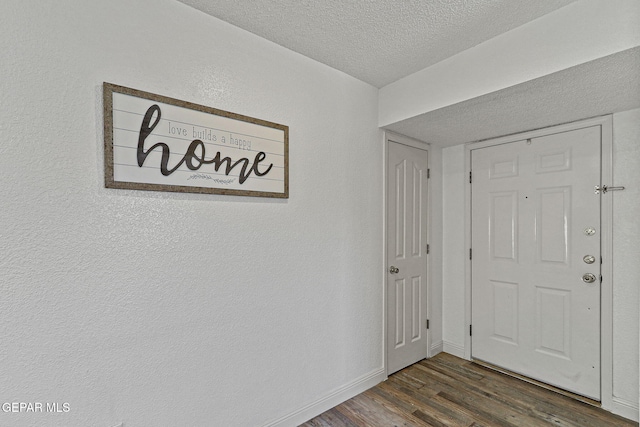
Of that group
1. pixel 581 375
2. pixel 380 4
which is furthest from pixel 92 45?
pixel 581 375

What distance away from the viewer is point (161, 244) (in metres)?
1.51

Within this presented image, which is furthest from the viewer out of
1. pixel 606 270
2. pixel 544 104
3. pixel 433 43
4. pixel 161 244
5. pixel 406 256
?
pixel 406 256

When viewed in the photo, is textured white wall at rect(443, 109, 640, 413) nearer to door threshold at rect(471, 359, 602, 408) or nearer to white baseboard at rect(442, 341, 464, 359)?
door threshold at rect(471, 359, 602, 408)

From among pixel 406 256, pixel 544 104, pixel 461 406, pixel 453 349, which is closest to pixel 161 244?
pixel 406 256

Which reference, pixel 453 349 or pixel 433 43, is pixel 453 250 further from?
pixel 433 43

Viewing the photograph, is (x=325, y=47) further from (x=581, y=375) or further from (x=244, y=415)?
(x=581, y=375)

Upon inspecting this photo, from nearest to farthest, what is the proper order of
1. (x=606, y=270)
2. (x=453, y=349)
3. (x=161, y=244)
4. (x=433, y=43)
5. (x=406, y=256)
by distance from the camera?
1. (x=161, y=244)
2. (x=433, y=43)
3. (x=606, y=270)
4. (x=406, y=256)
5. (x=453, y=349)

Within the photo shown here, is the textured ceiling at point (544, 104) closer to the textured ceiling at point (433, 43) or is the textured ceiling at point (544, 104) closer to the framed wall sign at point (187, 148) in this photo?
the textured ceiling at point (433, 43)

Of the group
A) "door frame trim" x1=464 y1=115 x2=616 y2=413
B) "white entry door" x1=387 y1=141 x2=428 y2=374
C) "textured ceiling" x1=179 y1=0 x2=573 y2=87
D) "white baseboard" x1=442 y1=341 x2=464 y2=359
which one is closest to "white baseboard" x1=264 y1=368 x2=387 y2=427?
"white entry door" x1=387 y1=141 x2=428 y2=374

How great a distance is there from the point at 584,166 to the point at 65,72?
129 inches

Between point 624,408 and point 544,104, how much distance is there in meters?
2.15

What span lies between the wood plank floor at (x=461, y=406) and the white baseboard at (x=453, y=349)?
0.34 m

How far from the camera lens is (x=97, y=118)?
4.42 ft

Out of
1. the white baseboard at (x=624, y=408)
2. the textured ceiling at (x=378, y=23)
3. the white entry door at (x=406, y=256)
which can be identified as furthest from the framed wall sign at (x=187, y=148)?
the white baseboard at (x=624, y=408)
